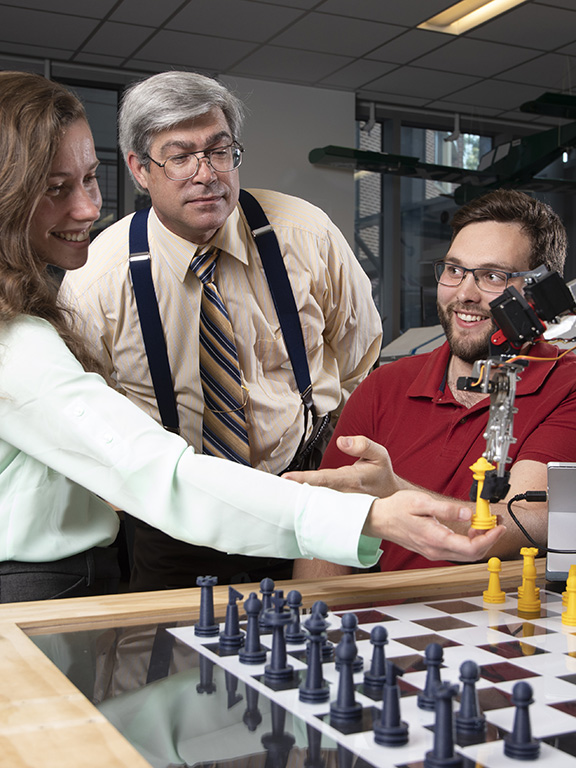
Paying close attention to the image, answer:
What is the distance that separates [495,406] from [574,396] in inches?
30.6

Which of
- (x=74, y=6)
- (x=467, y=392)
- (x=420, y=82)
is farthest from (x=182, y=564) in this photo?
(x=420, y=82)

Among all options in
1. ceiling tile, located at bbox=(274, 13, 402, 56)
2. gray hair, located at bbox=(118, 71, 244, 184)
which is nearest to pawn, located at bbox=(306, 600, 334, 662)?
gray hair, located at bbox=(118, 71, 244, 184)

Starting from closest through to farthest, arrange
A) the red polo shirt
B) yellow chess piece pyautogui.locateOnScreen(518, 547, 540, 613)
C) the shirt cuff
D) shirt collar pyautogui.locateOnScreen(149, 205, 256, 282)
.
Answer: the shirt cuff < yellow chess piece pyautogui.locateOnScreen(518, 547, 540, 613) < the red polo shirt < shirt collar pyautogui.locateOnScreen(149, 205, 256, 282)

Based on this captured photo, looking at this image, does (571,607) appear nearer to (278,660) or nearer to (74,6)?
(278,660)

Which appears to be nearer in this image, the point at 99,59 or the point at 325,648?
the point at 325,648

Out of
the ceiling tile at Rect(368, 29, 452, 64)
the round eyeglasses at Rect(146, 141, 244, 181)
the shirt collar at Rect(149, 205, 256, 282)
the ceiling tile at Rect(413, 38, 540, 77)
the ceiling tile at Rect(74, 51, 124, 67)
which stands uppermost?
the ceiling tile at Rect(413, 38, 540, 77)

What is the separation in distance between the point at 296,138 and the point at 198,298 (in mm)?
4904

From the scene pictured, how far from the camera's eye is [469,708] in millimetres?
809

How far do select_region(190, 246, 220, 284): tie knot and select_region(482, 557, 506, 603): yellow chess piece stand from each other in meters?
1.25

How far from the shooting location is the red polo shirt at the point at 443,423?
1.77 metres

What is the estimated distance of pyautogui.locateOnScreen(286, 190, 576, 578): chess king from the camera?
5.85 feet

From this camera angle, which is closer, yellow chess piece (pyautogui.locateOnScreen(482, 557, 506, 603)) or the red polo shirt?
yellow chess piece (pyautogui.locateOnScreen(482, 557, 506, 603))

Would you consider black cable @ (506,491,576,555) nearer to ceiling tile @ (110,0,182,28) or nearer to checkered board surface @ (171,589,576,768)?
checkered board surface @ (171,589,576,768)

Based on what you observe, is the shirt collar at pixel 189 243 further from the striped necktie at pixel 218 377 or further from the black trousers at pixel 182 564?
the black trousers at pixel 182 564
